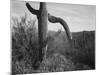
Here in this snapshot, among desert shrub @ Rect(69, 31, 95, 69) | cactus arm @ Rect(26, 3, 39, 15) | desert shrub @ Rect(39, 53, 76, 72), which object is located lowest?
desert shrub @ Rect(39, 53, 76, 72)

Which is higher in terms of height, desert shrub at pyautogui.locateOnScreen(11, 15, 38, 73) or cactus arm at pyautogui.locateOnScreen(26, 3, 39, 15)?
cactus arm at pyautogui.locateOnScreen(26, 3, 39, 15)

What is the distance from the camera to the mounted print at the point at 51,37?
2.70 meters

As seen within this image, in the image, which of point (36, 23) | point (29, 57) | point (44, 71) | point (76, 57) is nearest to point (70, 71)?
point (76, 57)

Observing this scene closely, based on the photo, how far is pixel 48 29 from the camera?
285cm

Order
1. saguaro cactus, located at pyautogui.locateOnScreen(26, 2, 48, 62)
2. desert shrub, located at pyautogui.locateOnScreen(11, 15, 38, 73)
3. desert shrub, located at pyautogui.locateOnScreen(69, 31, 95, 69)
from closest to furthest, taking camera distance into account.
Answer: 1. desert shrub, located at pyautogui.locateOnScreen(11, 15, 38, 73)
2. saguaro cactus, located at pyautogui.locateOnScreen(26, 2, 48, 62)
3. desert shrub, located at pyautogui.locateOnScreen(69, 31, 95, 69)

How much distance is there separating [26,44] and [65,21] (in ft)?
2.22

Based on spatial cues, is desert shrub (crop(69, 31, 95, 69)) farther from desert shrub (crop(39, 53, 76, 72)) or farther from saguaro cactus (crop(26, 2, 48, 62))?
saguaro cactus (crop(26, 2, 48, 62))

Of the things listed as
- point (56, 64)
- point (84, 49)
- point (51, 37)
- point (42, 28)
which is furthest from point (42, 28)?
point (84, 49)

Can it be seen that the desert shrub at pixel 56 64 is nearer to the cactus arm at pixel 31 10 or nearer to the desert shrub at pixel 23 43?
the desert shrub at pixel 23 43

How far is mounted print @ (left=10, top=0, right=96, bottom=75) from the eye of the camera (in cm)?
270

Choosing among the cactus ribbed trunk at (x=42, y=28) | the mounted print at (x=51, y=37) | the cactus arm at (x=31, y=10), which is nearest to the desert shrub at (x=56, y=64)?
the mounted print at (x=51, y=37)

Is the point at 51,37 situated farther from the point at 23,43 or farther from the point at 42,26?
the point at 23,43

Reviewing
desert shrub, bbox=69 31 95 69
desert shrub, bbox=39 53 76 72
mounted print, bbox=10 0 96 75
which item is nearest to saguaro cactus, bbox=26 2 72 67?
mounted print, bbox=10 0 96 75

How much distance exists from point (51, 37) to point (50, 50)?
19 cm
